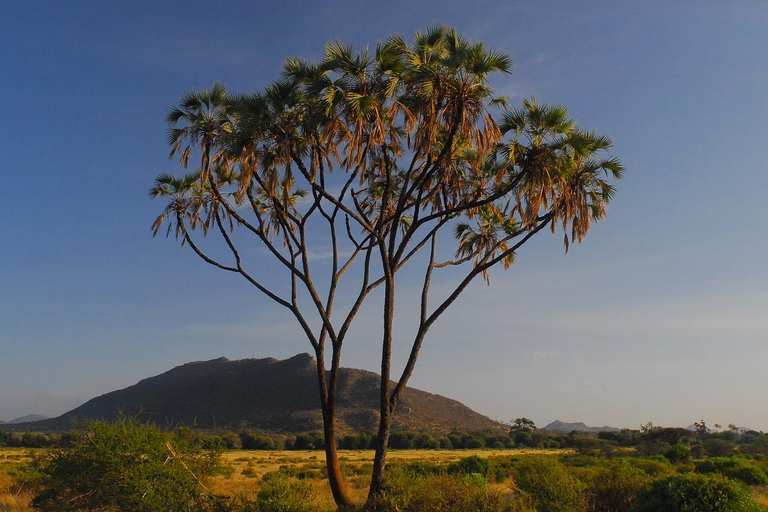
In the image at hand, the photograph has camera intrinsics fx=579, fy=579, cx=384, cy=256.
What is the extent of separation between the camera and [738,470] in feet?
96.9

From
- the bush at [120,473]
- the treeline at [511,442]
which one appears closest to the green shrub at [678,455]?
the treeline at [511,442]

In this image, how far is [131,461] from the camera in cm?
1243

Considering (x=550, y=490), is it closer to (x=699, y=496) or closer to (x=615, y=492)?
(x=615, y=492)

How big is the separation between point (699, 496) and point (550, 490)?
457 centimetres

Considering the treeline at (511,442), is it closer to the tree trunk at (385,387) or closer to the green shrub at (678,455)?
the green shrub at (678,455)

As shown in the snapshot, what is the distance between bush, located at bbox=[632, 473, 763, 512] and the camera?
11.2m

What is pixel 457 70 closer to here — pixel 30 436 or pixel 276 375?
pixel 30 436

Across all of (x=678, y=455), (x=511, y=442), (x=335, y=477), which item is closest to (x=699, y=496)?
(x=335, y=477)

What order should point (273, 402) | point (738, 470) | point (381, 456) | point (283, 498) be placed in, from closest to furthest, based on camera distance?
point (283, 498)
point (381, 456)
point (738, 470)
point (273, 402)

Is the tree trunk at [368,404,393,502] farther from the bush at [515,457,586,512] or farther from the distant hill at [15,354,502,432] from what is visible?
the distant hill at [15,354,502,432]

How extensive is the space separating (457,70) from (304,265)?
7.34 metres

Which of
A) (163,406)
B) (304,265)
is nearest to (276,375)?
(163,406)

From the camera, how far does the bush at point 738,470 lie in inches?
1131

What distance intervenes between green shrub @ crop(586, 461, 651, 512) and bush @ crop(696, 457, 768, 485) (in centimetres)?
1601
